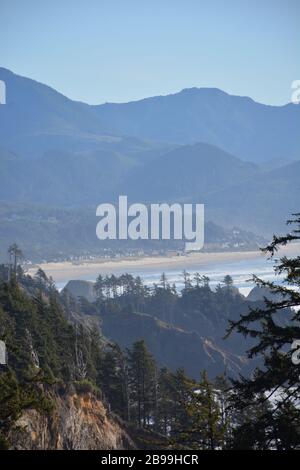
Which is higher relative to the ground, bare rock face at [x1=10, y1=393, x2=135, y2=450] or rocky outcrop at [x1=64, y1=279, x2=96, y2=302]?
rocky outcrop at [x1=64, y1=279, x2=96, y2=302]

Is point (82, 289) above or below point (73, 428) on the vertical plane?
above

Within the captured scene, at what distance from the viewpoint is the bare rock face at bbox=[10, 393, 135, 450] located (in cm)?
2741

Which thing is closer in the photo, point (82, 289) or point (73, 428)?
point (73, 428)

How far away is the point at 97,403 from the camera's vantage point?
34938 millimetres

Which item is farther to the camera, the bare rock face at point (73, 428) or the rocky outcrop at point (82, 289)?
the rocky outcrop at point (82, 289)

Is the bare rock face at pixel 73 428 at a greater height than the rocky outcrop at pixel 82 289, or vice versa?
the rocky outcrop at pixel 82 289

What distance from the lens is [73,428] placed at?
3144 centimetres

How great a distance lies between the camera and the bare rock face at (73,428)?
2741 centimetres

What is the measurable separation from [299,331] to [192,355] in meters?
89.6

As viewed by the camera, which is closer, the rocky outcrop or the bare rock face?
the bare rock face
